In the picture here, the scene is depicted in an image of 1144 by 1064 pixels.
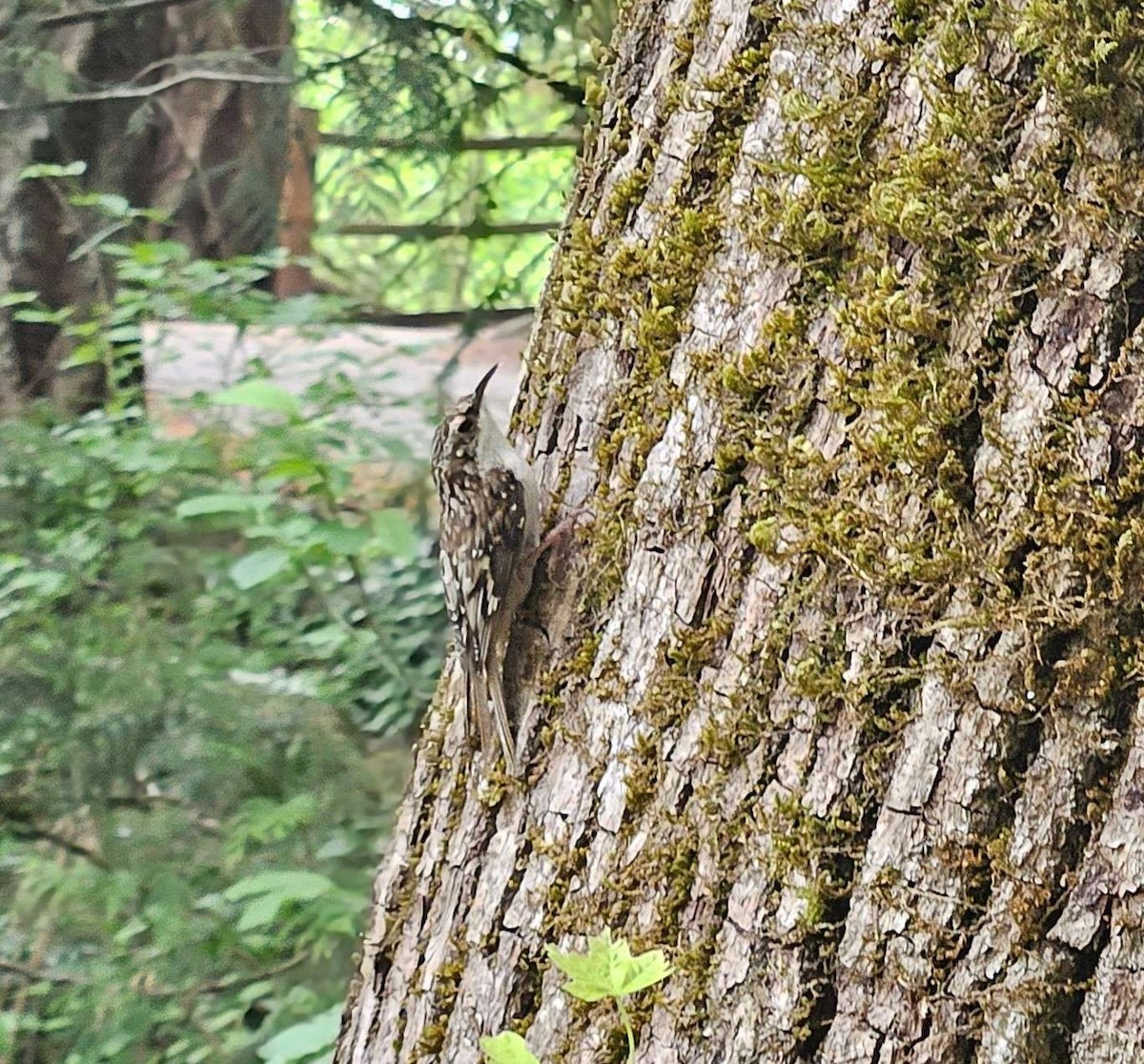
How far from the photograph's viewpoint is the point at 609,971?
1075 mm

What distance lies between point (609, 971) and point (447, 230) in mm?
2790

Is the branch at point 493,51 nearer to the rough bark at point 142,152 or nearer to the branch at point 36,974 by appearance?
the rough bark at point 142,152

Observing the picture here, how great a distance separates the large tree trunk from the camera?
99 centimetres

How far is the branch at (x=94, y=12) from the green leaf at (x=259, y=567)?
196 cm

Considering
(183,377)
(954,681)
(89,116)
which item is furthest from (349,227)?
(954,681)

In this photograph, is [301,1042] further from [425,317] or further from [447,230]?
[425,317]

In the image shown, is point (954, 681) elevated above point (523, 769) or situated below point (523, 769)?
above

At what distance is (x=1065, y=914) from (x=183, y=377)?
372 cm

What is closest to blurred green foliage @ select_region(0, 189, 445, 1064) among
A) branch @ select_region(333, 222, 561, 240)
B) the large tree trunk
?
branch @ select_region(333, 222, 561, 240)

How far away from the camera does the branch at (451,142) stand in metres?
3.17

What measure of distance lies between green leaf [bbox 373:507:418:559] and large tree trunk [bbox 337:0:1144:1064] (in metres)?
1.39

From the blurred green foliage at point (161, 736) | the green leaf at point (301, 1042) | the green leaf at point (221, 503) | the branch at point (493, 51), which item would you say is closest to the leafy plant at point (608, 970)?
the green leaf at point (301, 1042)

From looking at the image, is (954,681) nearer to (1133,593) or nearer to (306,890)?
(1133,593)

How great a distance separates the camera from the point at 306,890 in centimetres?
270
